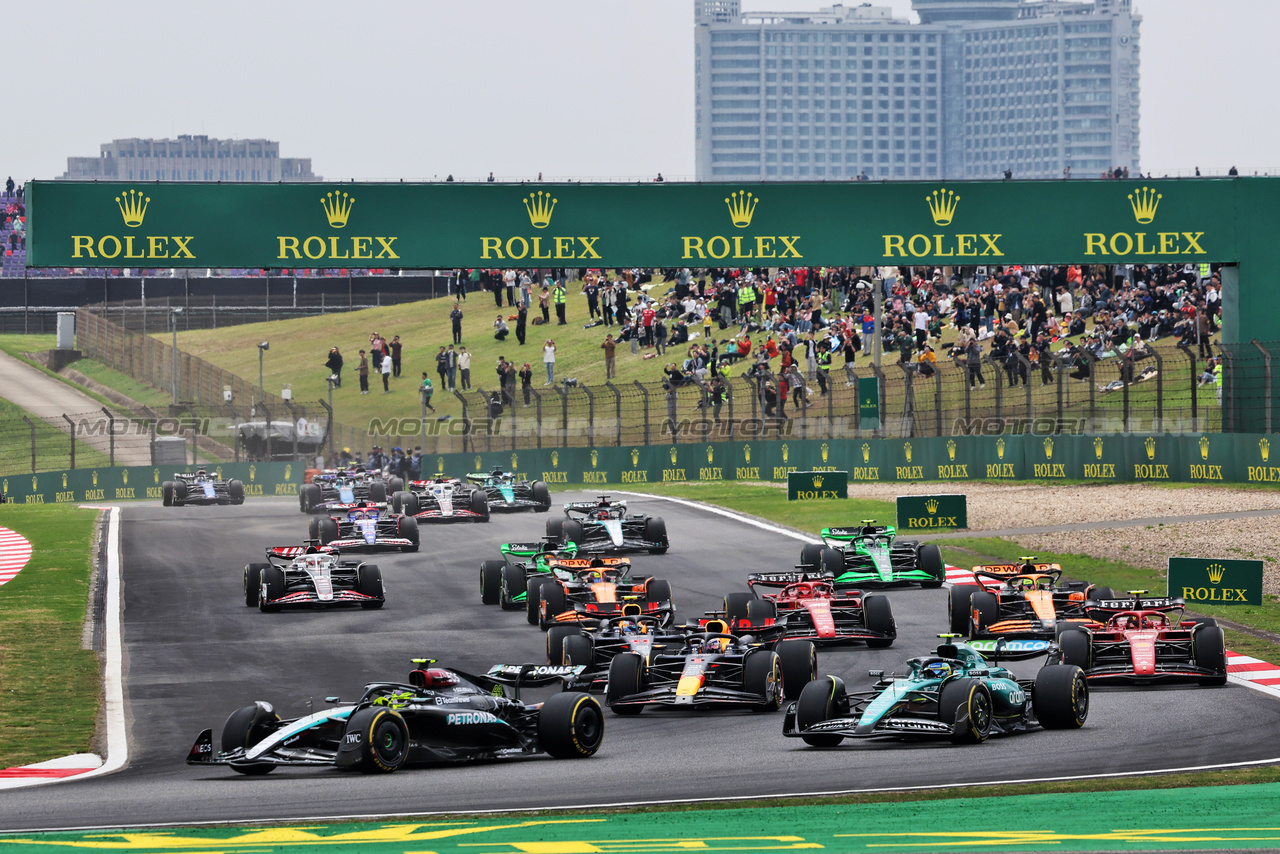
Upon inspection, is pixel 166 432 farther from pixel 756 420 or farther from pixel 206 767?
pixel 206 767

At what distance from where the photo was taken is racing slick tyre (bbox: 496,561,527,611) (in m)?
Answer: 21.5

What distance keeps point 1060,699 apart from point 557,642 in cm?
514

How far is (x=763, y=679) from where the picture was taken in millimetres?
14766

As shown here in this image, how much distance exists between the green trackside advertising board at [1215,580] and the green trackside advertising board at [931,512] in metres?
9.77

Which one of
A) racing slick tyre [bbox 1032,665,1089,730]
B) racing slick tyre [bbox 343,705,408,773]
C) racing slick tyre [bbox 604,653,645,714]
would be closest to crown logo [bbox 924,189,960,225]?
racing slick tyre [bbox 604,653,645,714]

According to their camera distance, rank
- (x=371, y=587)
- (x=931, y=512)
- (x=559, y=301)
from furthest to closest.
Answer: (x=559, y=301), (x=931, y=512), (x=371, y=587)

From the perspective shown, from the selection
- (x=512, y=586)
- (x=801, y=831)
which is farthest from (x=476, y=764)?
(x=512, y=586)

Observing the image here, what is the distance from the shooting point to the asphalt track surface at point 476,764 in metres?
10.9

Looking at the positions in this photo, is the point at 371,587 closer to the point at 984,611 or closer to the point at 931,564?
the point at 931,564

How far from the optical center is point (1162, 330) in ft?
136

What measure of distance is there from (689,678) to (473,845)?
6.01m

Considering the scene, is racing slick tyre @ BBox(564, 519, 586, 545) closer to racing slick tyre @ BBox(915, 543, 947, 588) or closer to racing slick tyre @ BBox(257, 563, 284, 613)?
racing slick tyre @ BBox(257, 563, 284, 613)

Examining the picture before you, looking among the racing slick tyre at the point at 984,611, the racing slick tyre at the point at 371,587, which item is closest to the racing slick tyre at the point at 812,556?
the racing slick tyre at the point at 984,611

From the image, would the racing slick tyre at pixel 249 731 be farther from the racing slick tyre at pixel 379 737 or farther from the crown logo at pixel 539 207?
the crown logo at pixel 539 207
